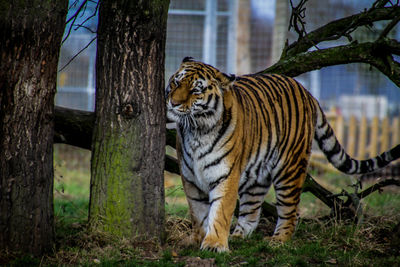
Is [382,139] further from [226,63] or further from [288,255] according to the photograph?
[288,255]

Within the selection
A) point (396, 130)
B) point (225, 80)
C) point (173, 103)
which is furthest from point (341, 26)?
point (396, 130)

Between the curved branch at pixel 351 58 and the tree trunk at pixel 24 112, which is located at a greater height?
the curved branch at pixel 351 58

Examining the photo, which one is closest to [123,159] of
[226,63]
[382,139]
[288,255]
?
[288,255]

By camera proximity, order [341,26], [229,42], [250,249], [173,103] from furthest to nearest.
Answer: [229,42] < [341,26] < [250,249] < [173,103]

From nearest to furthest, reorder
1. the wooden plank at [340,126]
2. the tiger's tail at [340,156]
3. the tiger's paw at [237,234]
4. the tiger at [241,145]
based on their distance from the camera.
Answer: the tiger at [241,145] < the tiger's tail at [340,156] < the tiger's paw at [237,234] < the wooden plank at [340,126]

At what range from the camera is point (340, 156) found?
5.43 meters

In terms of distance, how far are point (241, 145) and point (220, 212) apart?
2.06ft

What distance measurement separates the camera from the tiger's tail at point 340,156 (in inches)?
204

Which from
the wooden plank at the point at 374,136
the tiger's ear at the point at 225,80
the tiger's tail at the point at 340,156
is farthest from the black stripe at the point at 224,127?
the wooden plank at the point at 374,136

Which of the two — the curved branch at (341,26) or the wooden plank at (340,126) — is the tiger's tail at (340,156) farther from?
the wooden plank at (340,126)

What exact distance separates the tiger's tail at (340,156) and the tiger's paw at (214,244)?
1742 millimetres

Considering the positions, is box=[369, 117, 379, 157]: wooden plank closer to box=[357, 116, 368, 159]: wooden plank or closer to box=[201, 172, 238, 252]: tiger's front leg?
box=[357, 116, 368, 159]: wooden plank

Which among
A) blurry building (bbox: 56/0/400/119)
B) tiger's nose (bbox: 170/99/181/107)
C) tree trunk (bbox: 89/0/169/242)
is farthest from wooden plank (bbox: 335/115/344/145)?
tree trunk (bbox: 89/0/169/242)

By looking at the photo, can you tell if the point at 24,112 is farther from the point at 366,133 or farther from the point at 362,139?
the point at 366,133
